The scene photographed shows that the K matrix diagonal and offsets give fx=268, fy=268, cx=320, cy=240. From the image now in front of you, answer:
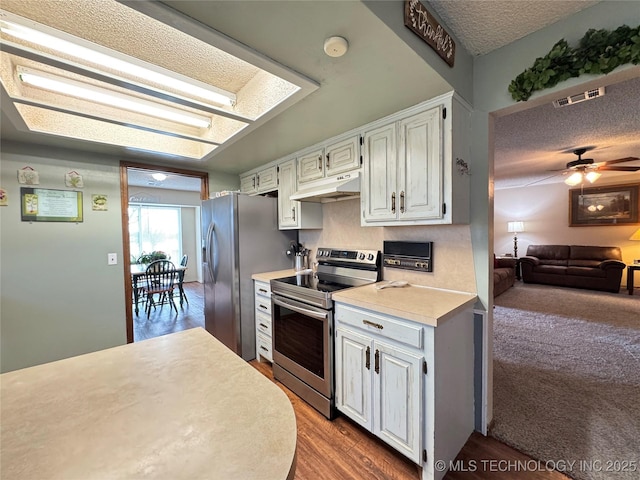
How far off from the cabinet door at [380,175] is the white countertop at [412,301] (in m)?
0.54

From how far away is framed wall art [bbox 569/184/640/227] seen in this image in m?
5.46

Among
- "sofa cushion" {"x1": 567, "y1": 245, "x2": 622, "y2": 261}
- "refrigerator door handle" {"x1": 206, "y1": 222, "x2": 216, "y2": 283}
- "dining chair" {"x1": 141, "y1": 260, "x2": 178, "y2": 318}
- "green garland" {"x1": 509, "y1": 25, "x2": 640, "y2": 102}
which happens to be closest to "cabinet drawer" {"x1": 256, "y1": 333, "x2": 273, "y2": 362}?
"refrigerator door handle" {"x1": 206, "y1": 222, "x2": 216, "y2": 283}

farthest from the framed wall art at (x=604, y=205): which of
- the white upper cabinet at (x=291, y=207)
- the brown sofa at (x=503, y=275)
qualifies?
the white upper cabinet at (x=291, y=207)

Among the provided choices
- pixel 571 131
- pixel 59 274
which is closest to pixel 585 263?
pixel 571 131

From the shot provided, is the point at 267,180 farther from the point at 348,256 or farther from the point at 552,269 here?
the point at 552,269

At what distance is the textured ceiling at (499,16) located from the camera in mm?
1321

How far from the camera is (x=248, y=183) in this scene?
3500 millimetres

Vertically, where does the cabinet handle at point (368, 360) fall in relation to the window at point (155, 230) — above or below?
below

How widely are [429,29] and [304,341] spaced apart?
2075 millimetres

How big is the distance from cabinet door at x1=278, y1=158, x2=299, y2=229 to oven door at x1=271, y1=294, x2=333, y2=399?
838mm

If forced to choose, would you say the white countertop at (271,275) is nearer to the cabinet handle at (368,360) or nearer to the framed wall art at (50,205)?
the cabinet handle at (368,360)

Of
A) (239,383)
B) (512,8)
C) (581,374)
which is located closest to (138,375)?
(239,383)

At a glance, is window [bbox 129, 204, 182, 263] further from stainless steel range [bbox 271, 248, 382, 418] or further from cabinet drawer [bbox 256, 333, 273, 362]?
stainless steel range [bbox 271, 248, 382, 418]

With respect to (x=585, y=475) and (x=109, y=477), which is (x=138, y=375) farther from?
(x=585, y=475)
